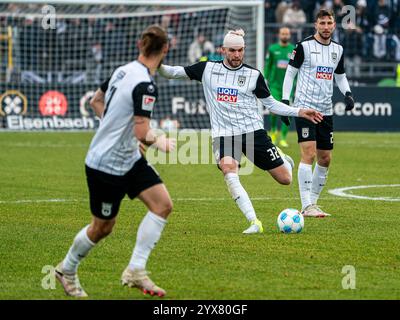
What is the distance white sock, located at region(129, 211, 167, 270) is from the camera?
8008 millimetres

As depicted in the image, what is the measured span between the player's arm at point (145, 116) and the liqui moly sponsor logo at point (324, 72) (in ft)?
18.2

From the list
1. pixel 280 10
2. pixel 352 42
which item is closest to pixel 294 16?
pixel 280 10

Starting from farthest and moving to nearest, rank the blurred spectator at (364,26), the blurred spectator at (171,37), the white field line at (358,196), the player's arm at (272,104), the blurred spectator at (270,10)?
the blurred spectator at (270,10)
the blurred spectator at (364,26)
the blurred spectator at (171,37)
the white field line at (358,196)
the player's arm at (272,104)

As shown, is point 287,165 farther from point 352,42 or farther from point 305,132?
point 352,42

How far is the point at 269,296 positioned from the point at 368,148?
16242 mm

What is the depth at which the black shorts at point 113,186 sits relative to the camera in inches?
311

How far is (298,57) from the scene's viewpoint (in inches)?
507

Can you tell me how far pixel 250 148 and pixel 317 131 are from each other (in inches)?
65.4

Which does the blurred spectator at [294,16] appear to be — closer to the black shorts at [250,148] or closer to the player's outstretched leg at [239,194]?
the black shorts at [250,148]

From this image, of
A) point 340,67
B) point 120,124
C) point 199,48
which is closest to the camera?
point 120,124

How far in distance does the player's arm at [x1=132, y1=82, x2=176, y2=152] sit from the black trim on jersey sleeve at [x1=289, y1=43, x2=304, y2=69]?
5.44 m

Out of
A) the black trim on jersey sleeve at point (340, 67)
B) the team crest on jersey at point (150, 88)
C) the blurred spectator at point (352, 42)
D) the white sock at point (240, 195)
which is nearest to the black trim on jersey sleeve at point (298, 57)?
the black trim on jersey sleeve at point (340, 67)

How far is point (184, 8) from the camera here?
29297 millimetres

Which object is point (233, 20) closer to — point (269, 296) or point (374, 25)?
point (374, 25)
